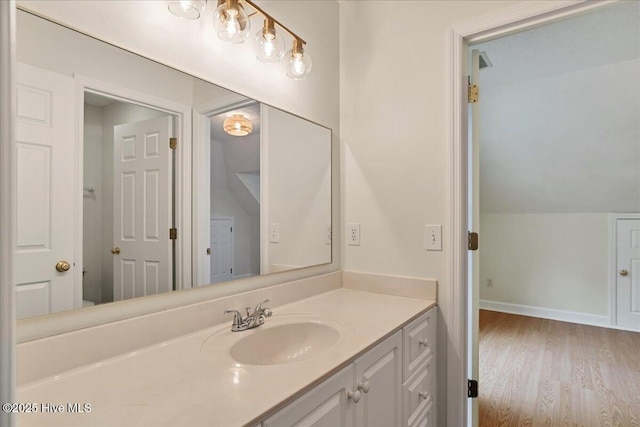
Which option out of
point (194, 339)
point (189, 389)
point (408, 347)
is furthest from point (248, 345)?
point (408, 347)

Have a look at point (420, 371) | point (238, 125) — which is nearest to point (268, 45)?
point (238, 125)

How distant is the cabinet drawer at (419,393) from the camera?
1.21m

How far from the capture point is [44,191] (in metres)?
0.80

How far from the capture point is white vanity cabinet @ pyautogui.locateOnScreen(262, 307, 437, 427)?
76 cm

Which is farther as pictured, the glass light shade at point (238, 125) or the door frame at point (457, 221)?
the door frame at point (457, 221)

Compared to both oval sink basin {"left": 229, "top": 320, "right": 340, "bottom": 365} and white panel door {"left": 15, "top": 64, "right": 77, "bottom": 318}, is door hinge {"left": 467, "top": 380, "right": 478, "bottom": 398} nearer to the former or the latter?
oval sink basin {"left": 229, "top": 320, "right": 340, "bottom": 365}

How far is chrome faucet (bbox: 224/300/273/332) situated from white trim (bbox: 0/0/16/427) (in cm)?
78

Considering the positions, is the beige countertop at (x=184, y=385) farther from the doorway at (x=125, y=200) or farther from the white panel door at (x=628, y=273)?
the white panel door at (x=628, y=273)

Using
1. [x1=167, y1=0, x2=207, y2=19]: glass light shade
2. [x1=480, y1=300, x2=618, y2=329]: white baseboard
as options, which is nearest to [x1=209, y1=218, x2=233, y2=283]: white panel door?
[x1=167, y1=0, x2=207, y2=19]: glass light shade

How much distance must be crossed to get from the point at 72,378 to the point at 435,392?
4.57 feet

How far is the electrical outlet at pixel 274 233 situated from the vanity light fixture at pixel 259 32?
69cm

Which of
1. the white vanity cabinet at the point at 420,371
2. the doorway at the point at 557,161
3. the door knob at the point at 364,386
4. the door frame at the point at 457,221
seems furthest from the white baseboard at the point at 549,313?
the door knob at the point at 364,386

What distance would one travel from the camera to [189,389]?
0.71m

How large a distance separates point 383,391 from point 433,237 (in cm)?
74
